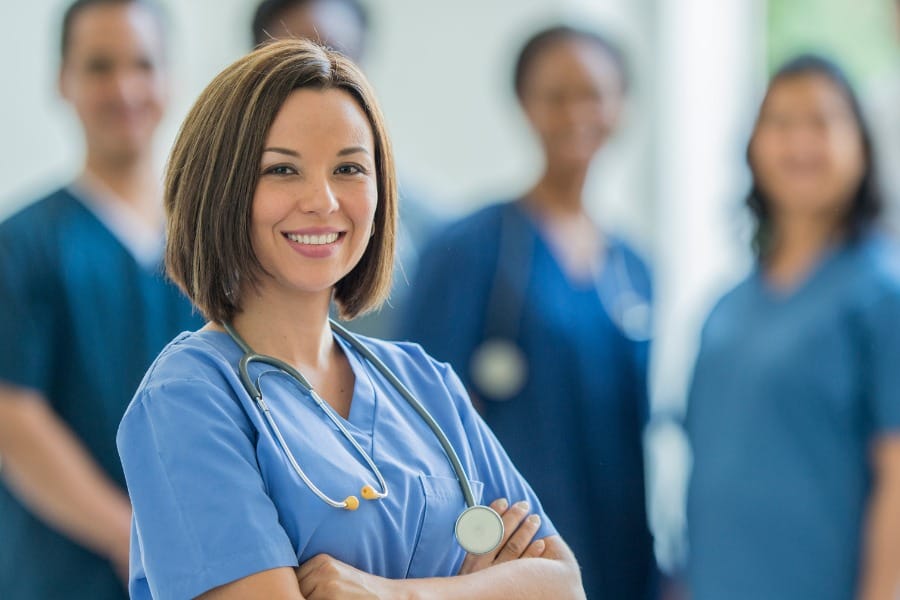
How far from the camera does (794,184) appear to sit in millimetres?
1703

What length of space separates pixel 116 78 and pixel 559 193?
65 cm

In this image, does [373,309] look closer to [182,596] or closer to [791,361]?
[182,596]

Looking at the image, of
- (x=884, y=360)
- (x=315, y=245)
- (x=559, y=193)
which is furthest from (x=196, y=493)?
(x=884, y=360)

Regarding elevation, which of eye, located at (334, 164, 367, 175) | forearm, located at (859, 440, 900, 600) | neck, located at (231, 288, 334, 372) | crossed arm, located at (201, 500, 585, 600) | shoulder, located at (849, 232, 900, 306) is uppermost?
eye, located at (334, 164, 367, 175)

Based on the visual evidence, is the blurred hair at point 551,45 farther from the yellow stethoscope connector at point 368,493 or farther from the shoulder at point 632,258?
the yellow stethoscope connector at point 368,493

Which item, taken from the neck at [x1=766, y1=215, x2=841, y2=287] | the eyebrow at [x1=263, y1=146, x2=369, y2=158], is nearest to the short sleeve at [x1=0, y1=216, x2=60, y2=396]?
the eyebrow at [x1=263, y1=146, x2=369, y2=158]

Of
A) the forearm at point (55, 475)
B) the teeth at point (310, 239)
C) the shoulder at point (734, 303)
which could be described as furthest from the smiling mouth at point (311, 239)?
the shoulder at point (734, 303)

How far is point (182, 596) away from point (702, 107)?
2508 millimetres

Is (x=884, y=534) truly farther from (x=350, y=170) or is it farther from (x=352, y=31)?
(x=350, y=170)

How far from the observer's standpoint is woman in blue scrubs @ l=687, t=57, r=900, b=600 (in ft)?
4.84

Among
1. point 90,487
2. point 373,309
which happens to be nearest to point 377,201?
point 373,309

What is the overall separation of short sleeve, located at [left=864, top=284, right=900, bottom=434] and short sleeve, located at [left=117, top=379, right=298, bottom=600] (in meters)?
0.99

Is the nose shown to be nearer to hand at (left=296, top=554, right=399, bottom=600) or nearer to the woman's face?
the woman's face

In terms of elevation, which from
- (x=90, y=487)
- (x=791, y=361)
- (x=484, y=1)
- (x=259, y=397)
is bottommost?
(x=791, y=361)
